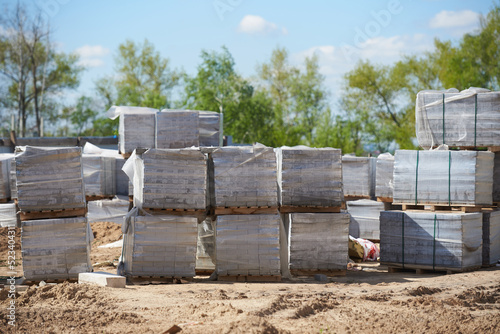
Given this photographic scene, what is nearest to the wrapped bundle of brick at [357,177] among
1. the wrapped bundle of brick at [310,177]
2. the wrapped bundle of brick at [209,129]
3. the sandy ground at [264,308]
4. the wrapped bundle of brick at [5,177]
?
the wrapped bundle of brick at [209,129]

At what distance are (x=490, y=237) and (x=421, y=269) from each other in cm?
165

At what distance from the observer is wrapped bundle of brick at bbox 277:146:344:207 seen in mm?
9773

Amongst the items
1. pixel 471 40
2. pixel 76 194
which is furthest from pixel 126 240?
pixel 471 40

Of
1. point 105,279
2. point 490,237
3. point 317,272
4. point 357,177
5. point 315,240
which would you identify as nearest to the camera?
point 105,279

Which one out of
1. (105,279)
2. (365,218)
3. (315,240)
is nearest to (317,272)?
(315,240)

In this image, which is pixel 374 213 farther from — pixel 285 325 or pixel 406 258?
pixel 285 325

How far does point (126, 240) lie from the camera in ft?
30.7

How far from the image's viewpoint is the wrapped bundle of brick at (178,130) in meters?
12.9

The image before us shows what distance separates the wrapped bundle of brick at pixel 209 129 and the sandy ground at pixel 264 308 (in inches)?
196

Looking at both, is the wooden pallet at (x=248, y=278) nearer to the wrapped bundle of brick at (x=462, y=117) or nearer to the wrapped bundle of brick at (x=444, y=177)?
the wrapped bundle of brick at (x=444, y=177)

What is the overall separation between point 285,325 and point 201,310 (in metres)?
1.11

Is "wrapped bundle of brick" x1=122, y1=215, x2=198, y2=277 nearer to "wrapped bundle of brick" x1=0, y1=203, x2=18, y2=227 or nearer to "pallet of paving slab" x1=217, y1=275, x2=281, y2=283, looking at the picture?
→ "pallet of paving slab" x1=217, y1=275, x2=281, y2=283

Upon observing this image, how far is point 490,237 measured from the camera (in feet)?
36.1

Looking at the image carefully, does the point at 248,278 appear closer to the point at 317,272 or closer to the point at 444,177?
the point at 317,272
